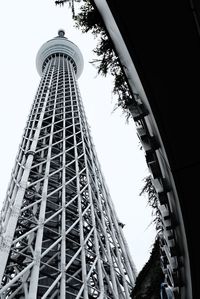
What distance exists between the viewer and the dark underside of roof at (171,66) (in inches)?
105

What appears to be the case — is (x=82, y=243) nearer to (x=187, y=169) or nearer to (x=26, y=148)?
(x=26, y=148)

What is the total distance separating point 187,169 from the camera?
9.91ft

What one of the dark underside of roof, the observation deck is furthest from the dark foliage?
the observation deck

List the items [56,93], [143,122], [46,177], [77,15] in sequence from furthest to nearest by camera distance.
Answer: [56,93] → [46,177] → [77,15] → [143,122]

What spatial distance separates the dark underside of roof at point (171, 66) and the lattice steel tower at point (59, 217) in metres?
12.6

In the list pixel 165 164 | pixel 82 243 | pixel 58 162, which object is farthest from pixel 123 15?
pixel 58 162

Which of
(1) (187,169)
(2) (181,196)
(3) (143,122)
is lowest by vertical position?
(2) (181,196)

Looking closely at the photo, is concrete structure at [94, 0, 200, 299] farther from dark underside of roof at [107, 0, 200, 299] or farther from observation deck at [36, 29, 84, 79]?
observation deck at [36, 29, 84, 79]

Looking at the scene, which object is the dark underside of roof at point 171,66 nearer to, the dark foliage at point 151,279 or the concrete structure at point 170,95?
the concrete structure at point 170,95

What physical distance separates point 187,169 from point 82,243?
18.8 m

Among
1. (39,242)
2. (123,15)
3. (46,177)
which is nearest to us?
(123,15)

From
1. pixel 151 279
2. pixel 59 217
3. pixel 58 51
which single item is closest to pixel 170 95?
pixel 151 279

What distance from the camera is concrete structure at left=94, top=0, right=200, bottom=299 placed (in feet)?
8.86

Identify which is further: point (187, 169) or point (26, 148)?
point (26, 148)
